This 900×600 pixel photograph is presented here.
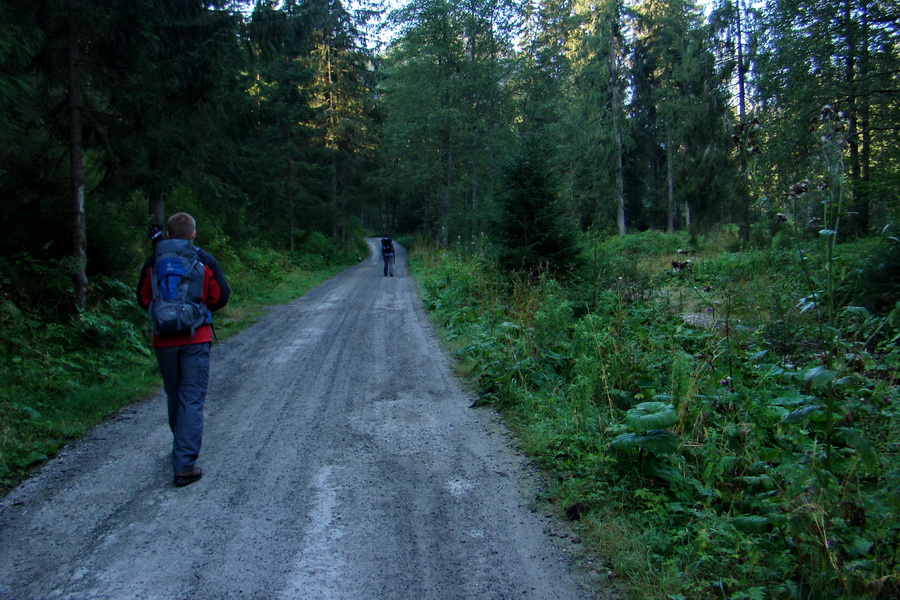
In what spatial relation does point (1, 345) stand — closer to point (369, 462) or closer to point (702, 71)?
point (369, 462)

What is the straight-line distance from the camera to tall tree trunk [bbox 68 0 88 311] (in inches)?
340

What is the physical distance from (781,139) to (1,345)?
47.2 feet

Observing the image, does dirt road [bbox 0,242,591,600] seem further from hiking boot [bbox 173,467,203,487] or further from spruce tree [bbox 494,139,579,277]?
spruce tree [bbox 494,139,579,277]

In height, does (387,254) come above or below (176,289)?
above

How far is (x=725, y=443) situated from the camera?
150 inches

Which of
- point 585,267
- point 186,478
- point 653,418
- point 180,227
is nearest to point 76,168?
point 180,227

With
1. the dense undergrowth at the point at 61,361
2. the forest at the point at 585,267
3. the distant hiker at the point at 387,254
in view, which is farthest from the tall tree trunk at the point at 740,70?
the dense undergrowth at the point at 61,361

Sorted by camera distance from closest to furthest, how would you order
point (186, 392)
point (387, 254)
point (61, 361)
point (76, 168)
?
point (186, 392), point (61, 361), point (76, 168), point (387, 254)

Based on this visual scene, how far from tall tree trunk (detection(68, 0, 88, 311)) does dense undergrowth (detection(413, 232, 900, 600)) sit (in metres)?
6.59

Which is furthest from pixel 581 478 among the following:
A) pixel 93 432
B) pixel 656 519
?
pixel 93 432

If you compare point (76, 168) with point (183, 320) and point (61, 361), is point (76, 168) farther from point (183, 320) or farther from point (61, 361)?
point (183, 320)

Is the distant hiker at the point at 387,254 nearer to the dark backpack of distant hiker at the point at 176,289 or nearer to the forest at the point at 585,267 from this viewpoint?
the forest at the point at 585,267

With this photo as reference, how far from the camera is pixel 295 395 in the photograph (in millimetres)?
6352

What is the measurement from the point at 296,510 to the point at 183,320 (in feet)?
5.47
